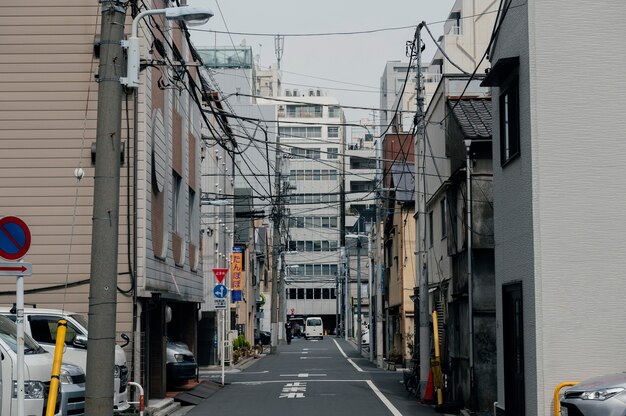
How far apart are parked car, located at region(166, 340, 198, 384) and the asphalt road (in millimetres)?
1112

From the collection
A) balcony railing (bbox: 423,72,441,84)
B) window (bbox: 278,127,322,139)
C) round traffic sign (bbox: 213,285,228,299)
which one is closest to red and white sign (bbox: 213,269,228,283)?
round traffic sign (bbox: 213,285,228,299)

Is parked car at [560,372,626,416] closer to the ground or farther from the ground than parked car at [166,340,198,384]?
farther from the ground

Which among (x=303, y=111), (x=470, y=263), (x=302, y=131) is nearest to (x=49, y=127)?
(x=470, y=263)

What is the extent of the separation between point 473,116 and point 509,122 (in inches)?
345

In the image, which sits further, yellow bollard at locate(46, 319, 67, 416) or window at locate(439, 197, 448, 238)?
window at locate(439, 197, 448, 238)

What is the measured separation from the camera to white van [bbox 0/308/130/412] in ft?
57.4

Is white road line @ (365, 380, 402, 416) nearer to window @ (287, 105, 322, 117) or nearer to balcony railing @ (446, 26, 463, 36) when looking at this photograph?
balcony railing @ (446, 26, 463, 36)

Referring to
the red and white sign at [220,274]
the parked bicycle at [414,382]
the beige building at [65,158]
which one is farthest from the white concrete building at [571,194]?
the red and white sign at [220,274]

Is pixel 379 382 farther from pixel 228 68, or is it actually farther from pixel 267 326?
pixel 267 326

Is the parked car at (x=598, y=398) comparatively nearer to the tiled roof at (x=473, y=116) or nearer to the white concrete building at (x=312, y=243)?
the tiled roof at (x=473, y=116)

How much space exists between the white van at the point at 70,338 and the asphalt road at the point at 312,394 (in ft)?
10.7

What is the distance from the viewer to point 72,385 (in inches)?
591

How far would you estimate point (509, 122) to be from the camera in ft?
57.1

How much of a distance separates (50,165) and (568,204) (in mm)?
11556
